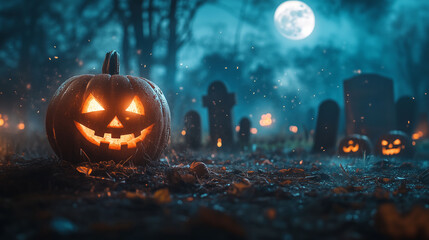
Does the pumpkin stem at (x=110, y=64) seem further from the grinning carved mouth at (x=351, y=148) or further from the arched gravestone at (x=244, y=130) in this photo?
the arched gravestone at (x=244, y=130)

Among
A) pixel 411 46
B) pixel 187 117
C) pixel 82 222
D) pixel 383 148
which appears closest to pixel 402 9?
pixel 411 46

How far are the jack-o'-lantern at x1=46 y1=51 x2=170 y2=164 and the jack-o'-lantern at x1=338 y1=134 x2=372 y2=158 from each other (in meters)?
5.68

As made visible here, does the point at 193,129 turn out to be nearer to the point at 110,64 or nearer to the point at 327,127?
the point at 327,127

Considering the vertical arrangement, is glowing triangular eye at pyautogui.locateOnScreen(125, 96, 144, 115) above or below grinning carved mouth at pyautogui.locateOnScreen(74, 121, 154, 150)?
above

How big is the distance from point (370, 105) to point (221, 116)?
525 cm

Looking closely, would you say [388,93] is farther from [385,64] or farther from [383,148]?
[385,64]

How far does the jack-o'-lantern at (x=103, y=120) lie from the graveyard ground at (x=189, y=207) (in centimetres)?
26

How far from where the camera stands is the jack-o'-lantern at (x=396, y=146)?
786 cm

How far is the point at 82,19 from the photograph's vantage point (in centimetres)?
1394

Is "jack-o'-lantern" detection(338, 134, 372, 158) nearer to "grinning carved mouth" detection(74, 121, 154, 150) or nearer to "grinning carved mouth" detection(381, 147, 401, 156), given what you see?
"grinning carved mouth" detection(381, 147, 401, 156)

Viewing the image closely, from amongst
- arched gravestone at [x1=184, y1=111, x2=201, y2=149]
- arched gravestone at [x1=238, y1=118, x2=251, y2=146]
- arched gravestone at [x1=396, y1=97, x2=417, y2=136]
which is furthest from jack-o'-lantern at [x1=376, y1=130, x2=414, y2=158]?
arched gravestone at [x1=184, y1=111, x2=201, y2=149]

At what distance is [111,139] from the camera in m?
3.93

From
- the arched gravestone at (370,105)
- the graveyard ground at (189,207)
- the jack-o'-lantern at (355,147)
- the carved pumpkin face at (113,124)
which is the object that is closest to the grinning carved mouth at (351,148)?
the jack-o'-lantern at (355,147)

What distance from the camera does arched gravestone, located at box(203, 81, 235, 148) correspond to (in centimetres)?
930
